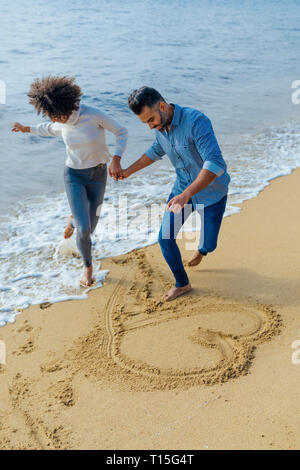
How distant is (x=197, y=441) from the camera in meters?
2.70

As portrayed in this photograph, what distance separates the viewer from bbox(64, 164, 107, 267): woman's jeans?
167 inches

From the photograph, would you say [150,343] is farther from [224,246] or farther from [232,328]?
[224,246]

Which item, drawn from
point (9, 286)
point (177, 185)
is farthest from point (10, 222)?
point (177, 185)

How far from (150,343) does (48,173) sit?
201 inches

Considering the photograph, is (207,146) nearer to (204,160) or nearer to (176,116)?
(204,160)

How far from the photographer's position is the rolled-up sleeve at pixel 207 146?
3395mm

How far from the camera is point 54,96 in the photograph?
3.82 m

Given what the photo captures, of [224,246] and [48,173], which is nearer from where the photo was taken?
[224,246]

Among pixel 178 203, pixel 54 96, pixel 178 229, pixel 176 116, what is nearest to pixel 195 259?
pixel 178 229

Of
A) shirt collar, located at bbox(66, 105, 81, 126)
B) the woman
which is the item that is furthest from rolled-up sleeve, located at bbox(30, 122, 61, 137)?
shirt collar, located at bbox(66, 105, 81, 126)

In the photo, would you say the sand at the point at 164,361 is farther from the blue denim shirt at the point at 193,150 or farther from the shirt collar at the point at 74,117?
the shirt collar at the point at 74,117

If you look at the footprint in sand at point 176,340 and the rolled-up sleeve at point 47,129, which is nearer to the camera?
the footprint in sand at point 176,340

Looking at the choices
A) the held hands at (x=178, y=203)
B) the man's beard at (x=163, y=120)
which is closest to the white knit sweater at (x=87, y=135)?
the man's beard at (x=163, y=120)

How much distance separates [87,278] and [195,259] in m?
1.11
